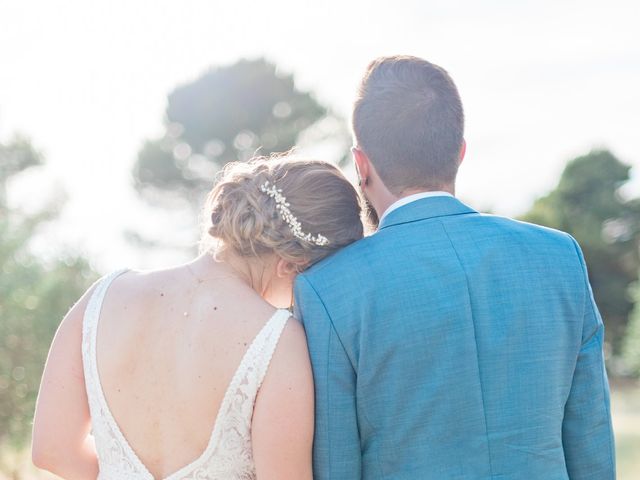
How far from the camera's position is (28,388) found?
8539mm

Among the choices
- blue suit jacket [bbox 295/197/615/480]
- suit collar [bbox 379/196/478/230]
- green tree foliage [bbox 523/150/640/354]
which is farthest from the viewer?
green tree foliage [bbox 523/150/640/354]

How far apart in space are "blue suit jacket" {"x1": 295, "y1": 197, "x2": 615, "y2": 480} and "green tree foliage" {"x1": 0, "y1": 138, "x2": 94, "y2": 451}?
6.60 m

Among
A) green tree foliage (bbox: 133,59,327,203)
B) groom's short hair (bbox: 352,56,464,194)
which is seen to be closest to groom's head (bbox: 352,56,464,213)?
groom's short hair (bbox: 352,56,464,194)

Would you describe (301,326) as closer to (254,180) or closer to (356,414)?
(356,414)

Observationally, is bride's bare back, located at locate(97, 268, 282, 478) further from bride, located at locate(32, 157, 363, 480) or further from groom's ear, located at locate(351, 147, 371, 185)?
groom's ear, located at locate(351, 147, 371, 185)

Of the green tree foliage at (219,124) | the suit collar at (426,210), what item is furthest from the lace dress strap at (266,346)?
the green tree foliage at (219,124)

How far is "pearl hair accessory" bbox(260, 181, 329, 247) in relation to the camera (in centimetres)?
264

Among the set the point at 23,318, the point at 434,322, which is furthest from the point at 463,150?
the point at 23,318

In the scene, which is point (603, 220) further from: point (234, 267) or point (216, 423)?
point (216, 423)

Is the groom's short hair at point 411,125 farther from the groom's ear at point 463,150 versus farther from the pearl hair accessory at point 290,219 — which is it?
the pearl hair accessory at point 290,219

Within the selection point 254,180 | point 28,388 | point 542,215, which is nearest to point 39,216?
point 28,388

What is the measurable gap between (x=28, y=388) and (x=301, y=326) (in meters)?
6.68

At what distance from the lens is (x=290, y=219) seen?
8.69 feet

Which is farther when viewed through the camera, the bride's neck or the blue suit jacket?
the bride's neck
